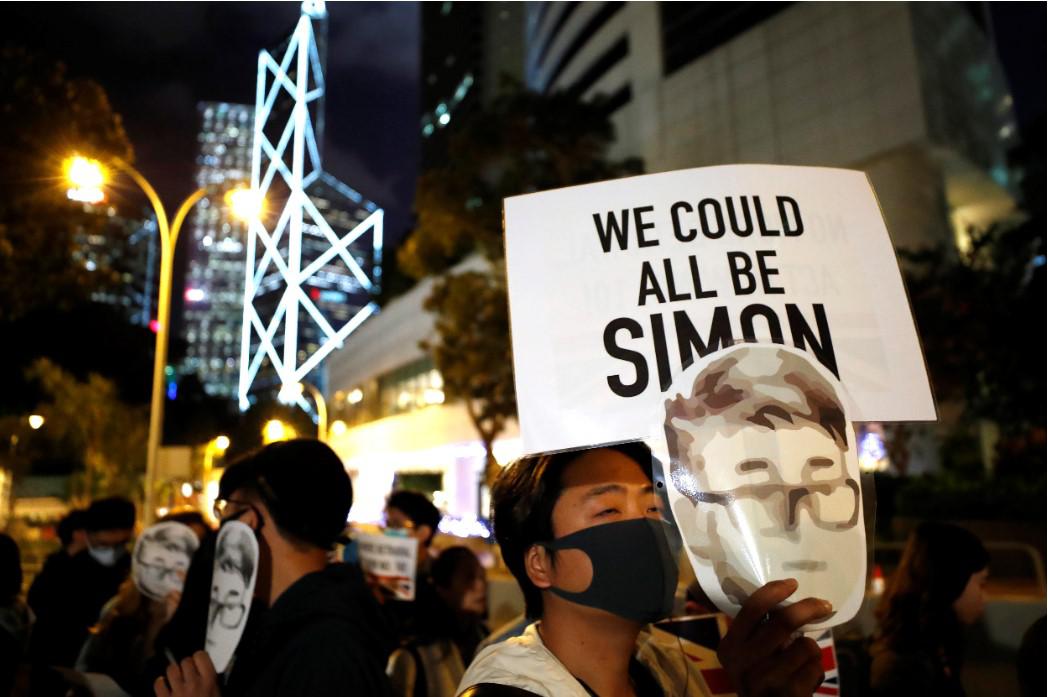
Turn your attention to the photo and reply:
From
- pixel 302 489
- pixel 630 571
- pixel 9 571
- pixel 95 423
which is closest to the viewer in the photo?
pixel 630 571

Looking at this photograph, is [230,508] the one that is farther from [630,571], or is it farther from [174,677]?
[630,571]

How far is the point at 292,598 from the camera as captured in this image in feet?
6.95

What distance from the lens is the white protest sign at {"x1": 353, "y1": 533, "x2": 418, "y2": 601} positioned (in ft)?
14.9

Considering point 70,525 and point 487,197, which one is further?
point 487,197

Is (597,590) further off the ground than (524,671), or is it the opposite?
(597,590)

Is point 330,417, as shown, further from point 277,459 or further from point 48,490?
point 277,459

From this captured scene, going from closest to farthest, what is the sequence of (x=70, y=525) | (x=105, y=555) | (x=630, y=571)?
(x=630, y=571) < (x=105, y=555) < (x=70, y=525)

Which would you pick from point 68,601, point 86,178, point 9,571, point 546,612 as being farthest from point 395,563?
point 86,178

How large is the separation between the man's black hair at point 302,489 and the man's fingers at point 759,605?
1.24 meters

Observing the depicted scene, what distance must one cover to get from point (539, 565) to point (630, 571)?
22 cm

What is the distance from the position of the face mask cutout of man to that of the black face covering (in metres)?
0.18

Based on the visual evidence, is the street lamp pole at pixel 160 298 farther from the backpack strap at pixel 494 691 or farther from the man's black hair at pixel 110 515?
the backpack strap at pixel 494 691

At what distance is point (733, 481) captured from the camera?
1.60 metres

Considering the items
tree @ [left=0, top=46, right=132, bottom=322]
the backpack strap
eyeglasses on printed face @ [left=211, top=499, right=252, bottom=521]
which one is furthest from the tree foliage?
tree @ [left=0, top=46, right=132, bottom=322]
